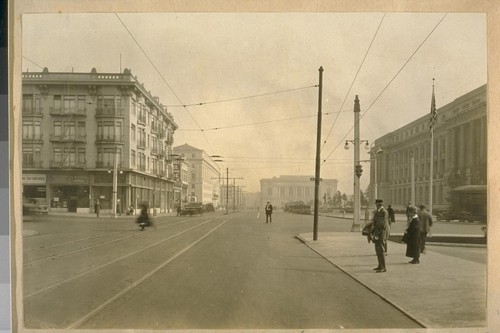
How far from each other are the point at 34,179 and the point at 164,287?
157cm

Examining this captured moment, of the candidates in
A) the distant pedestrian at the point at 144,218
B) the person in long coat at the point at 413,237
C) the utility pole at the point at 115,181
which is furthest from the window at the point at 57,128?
the person in long coat at the point at 413,237

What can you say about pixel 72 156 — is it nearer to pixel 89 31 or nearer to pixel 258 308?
pixel 89 31

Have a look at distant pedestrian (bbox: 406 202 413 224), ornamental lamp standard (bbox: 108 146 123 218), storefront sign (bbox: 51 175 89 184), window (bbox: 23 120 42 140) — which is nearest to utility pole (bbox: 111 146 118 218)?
ornamental lamp standard (bbox: 108 146 123 218)

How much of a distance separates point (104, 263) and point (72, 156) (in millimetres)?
1104

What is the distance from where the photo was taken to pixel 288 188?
6.04 m

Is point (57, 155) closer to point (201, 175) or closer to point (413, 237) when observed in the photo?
point (201, 175)

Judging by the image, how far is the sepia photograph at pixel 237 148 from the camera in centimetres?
418

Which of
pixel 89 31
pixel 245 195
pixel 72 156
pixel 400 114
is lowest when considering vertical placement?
pixel 245 195

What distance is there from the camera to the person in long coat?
510cm

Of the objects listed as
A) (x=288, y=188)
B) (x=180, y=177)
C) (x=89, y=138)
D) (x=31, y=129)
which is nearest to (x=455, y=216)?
(x=288, y=188)

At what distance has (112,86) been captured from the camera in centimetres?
453

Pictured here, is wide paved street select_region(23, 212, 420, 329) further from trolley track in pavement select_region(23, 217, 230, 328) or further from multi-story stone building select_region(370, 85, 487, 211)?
multi-story stone building select_region(370, 85, 487, 211)

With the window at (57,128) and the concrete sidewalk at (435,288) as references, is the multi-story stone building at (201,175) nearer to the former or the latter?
the window at (57,128)

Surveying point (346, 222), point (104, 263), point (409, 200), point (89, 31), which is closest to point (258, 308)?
point (104, 263)
